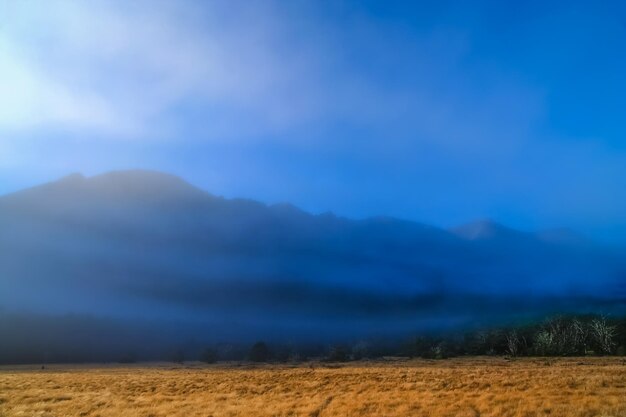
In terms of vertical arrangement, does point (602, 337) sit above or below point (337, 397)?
above

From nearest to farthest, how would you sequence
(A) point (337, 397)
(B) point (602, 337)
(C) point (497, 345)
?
(A) point (337, 397) < (B) point (602, 337) < (C) point (497, 345)

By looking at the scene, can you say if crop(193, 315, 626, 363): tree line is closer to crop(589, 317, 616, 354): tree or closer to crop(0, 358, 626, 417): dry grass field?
crop(589, 317, 616, 354): tree

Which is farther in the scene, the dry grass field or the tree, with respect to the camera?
the tree

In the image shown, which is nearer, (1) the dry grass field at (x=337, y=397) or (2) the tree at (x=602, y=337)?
(1) the dry grass field at (x=337, y=397)

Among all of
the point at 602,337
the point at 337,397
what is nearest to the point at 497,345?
the point at 602,337

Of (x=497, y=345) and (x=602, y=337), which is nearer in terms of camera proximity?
(x=602, y=337)

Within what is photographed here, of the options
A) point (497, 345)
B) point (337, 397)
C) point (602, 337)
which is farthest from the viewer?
point (497, 345)

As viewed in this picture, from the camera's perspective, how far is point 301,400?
144 ft

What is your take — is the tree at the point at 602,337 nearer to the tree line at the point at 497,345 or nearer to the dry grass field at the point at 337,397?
the tree line at the point at 497,345

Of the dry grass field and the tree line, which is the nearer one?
the dry grass field

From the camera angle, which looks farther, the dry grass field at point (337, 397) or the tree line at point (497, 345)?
the tree line at point (497, 345)

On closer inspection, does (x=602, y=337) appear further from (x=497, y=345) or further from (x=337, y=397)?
(x=337, y=397)

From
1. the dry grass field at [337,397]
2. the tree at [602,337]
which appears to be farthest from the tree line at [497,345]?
the dry grass field at [337,397]

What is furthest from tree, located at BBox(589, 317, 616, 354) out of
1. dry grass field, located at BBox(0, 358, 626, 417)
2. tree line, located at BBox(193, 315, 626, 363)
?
dry grass field, located at BBox(0, 358, 626, 417)
